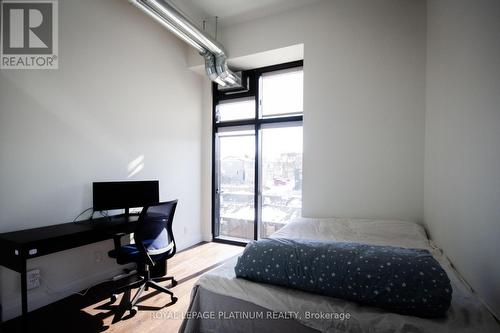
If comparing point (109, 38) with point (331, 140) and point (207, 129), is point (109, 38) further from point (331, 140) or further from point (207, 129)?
point (331, 140)

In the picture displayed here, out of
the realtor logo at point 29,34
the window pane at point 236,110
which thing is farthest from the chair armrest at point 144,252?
the window pane at point 236,110

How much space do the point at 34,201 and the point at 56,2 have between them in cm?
190

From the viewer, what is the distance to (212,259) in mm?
3297

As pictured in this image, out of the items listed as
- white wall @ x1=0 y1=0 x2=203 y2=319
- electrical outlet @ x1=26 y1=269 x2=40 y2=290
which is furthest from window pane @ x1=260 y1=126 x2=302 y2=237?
electrical outlet @ x1=26 y1=269 x2=40 y2=290

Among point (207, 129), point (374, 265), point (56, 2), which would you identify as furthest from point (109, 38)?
point (374, 265)

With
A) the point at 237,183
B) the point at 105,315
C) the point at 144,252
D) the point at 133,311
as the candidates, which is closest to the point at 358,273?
the point at 144,252

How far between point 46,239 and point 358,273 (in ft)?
7.21

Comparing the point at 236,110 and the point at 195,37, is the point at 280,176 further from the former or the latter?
the point at 195,37

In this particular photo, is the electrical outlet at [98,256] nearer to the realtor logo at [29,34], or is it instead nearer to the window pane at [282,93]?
the realtor logo at [29,34]

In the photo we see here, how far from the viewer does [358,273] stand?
42.0 inches

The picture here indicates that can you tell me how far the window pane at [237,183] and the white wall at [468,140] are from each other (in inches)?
95.4

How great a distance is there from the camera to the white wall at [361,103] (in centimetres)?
258

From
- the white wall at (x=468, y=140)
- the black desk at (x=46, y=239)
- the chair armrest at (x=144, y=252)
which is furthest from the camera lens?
the chair armrest at (x=144, y=252)

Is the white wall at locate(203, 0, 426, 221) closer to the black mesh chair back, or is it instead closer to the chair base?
the black mesh chair back
